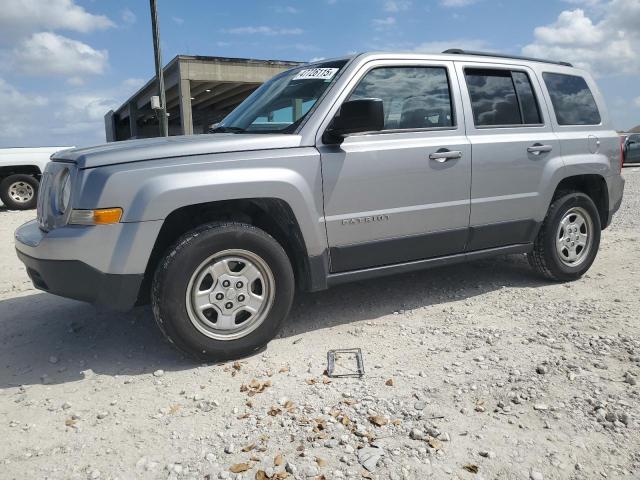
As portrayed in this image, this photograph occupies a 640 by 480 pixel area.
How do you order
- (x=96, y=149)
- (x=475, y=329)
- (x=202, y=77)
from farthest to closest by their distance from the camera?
(x=202, y=77) → (x=475, y=329) → (x=96, y=149)

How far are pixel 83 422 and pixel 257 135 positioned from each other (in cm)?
196

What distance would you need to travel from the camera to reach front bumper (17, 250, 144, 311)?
3.02m

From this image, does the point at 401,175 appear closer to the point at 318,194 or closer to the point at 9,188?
the point at 318,194

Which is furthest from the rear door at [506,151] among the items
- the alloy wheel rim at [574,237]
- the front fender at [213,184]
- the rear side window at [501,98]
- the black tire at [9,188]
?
the black tire at [9,188]

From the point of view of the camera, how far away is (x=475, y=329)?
3.82 m

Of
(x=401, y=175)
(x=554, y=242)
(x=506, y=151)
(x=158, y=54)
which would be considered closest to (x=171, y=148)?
(x=401, y=175)

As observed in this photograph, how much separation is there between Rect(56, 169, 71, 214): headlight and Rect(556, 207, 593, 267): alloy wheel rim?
155 inches

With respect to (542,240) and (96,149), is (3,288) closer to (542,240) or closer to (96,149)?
(96,149)

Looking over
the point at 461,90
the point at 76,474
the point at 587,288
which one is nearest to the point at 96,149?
the point at 76,474

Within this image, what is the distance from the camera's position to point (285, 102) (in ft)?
13.0

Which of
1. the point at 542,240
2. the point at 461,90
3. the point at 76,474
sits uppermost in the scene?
the point at 461,90

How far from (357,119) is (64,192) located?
6.01 feet

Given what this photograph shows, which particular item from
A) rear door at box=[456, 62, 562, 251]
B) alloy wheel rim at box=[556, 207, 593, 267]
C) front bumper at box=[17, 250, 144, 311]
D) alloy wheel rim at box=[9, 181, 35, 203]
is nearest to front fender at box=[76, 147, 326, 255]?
front bumper at box=[17, 250, 144, 311]

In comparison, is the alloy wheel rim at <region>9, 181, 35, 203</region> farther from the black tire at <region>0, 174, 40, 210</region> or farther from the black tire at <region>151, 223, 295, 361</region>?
the black tire at <region>151, 223, 295, 361</region>
